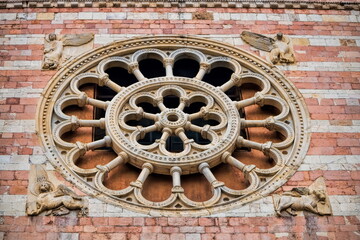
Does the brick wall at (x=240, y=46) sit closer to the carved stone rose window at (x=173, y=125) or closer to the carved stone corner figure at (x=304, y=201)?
the carved stone corner figure at (x=304, y=201)

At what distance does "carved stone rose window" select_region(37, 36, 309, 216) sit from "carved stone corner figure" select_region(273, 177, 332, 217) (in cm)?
33

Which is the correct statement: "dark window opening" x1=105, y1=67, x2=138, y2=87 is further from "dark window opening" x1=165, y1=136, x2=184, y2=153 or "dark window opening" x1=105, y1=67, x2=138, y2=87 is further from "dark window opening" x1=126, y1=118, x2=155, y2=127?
"dark window opening" x1=165, y1=136, x2=184, y2=153

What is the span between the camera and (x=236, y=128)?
14.2m

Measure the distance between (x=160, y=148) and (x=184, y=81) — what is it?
1922 mm

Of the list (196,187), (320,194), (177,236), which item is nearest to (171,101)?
(196,187)

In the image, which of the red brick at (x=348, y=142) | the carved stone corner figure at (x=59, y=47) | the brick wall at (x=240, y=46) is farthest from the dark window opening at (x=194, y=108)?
the red brick at (x=348, y=142)

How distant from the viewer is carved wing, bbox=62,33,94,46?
15711 mm

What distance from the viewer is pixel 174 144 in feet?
48.4

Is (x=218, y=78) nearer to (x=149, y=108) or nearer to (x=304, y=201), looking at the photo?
(x=149, y=108)

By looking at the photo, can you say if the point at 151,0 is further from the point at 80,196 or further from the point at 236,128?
the point at 80,196

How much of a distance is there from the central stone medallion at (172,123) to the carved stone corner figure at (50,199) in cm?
145

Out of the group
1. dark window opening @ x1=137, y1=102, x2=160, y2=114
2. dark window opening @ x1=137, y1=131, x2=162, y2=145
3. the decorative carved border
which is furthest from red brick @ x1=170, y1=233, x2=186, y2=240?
the decorative carved border

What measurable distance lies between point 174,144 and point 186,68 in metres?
2.13

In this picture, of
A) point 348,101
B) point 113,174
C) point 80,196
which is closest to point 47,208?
point 80,196
